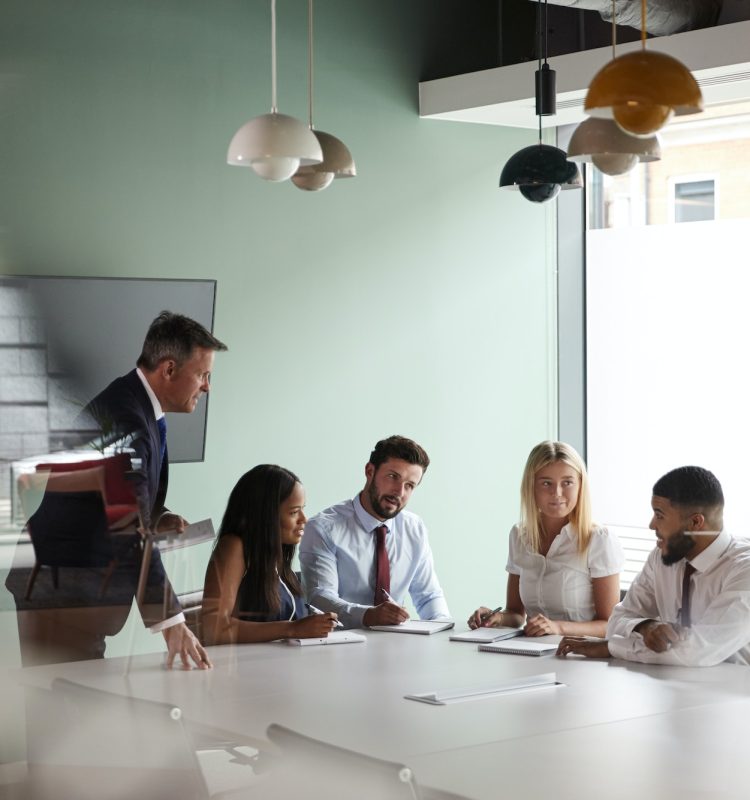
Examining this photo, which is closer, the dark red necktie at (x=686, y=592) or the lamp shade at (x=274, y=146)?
the lamp shade at (x=274, y=146)

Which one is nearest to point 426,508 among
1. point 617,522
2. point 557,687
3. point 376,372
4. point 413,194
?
point 376,372

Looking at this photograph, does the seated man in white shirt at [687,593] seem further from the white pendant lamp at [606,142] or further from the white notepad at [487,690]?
the white pendant lamp at [606,142]

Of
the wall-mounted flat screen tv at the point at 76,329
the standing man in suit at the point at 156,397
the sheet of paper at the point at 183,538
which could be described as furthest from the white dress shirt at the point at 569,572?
the wall-mounted flat screen tv at the point at 76,329

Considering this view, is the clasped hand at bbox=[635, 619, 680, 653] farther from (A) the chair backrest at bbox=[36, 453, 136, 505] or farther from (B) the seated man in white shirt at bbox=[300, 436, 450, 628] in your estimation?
(A) the chair backrest at bbox=[36, 453, 136, 505]

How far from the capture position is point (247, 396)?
5355 mm

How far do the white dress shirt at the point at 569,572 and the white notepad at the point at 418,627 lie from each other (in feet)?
1.23

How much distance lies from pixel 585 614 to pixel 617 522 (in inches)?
92.9

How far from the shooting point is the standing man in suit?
394 cm

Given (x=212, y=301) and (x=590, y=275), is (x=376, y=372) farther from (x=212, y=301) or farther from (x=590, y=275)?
(x=590, y=275)

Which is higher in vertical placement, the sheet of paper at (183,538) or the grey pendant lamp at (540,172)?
the grey pendant lamp at (540,172)

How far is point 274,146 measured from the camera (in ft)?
10.00

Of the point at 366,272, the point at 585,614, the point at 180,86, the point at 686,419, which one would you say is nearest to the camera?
the point at 585,614

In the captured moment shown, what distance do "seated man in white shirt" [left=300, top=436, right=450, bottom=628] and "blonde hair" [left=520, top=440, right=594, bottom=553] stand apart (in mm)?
441

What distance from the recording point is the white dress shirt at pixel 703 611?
3.34m
